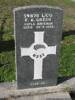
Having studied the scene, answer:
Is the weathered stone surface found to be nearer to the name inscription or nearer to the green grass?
the green grass

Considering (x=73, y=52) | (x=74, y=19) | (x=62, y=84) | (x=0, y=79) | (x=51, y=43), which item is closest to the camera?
(x=51, y=43)

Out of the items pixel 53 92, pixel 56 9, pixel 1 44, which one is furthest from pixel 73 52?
pixel 56 9

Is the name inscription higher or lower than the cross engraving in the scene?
higher

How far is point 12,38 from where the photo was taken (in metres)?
7.17

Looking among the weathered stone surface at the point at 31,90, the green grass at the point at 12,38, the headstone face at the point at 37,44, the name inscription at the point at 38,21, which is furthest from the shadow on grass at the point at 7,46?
the name inscription at the point at 38,21

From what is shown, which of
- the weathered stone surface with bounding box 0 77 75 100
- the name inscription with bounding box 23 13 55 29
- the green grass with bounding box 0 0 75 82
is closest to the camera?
the name inscription with bounding box 23 13 55 29

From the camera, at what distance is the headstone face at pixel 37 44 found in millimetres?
4283

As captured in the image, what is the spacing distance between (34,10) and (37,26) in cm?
24

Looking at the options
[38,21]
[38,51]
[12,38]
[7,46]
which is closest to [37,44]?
[38,51]

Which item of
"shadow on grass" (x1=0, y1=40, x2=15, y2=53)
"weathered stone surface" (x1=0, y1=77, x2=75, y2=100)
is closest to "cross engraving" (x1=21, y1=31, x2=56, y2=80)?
"weathered stone surface" (x1=0, y1=77, x2=75, y2=100)

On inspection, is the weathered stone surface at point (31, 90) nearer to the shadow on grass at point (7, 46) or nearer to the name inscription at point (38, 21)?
the name inscription at point (38, 21)

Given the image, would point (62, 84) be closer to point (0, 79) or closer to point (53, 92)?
point (53, 92)

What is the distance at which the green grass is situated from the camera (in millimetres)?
5820

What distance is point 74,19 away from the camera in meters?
8.68
